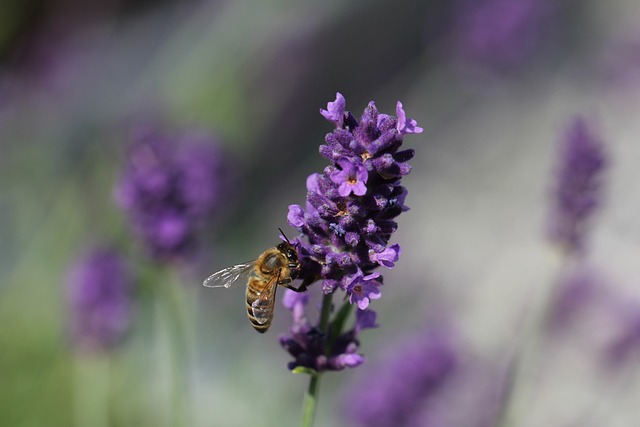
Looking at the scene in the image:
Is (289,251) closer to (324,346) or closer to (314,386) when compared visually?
(324,346)

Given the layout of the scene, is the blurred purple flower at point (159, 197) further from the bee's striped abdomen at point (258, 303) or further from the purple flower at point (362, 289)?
the purple flower at point (362, 289)

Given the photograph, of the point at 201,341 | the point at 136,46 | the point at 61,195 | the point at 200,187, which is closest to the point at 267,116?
the point at 136,46

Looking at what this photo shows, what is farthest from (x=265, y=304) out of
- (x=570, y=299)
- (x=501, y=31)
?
(x=501, y=31)

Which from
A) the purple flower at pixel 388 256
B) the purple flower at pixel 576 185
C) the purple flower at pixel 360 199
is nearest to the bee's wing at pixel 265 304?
the purple flower at pixel 360 199

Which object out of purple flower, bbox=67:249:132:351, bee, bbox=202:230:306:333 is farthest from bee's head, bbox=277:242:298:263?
purple flower, bbox=67:249:132:351

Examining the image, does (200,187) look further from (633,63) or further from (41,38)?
(41,38)
